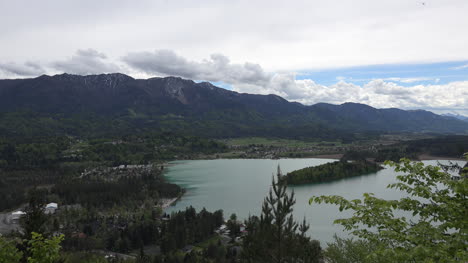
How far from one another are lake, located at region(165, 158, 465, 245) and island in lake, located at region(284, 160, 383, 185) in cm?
313

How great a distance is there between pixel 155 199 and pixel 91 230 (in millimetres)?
24478

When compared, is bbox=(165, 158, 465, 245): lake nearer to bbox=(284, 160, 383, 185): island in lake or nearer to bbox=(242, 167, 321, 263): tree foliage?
bbox=(284, 160, 383, 185): island in lake

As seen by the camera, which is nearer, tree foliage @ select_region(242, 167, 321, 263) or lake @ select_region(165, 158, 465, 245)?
tree foliage @ select_region(242, 167, 321, 263)

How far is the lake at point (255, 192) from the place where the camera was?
53.5 metres

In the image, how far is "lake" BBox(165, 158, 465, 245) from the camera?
53.5 meters

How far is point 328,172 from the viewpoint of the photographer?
315 ft

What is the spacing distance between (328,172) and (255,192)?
29.5 m

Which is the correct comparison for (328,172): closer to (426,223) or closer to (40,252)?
(426,223)

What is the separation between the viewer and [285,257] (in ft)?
50.1

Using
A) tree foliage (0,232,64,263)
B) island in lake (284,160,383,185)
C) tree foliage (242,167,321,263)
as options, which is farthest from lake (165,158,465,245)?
tree foliage (0,232,64,263)

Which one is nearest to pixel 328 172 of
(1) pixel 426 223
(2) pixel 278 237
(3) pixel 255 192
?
(3) pixel 255 192

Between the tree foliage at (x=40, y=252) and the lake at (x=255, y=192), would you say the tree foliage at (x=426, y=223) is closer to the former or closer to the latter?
the tree foliage at (x=40, y=252)

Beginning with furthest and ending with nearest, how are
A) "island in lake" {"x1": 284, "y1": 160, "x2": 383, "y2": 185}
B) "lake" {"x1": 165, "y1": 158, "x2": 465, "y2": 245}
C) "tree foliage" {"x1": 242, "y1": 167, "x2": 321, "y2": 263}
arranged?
"island in lake" {"x1": 284, "y1": 160, "x2": 383, "y2": 185} < "lake" {"x1": 165, "y1": 158, "x2": 465, "y2": 245} < "tree foliage" {"x1": 242, "y1": 167, "x2": 321, "y2": 263}

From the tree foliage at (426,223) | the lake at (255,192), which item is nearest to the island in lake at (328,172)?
the lake at (255,192)
